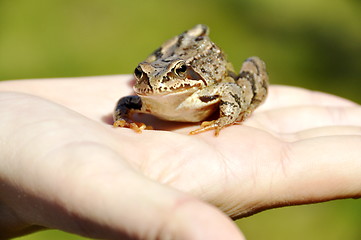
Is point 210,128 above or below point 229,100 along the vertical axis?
below

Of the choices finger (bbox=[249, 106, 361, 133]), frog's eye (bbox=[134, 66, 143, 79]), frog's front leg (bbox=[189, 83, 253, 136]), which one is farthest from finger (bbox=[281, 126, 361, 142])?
frog's eye (bbox=[134, 66, 143, 79])

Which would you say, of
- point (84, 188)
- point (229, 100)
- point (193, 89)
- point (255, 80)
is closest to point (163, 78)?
point (193, 89)

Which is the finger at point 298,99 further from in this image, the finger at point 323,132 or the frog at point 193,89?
the finger at point 323,132

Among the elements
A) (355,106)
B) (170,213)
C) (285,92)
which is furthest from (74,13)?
(170,213)

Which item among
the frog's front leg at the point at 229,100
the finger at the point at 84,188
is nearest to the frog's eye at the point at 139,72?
the frog's front leg at the point at 229,100

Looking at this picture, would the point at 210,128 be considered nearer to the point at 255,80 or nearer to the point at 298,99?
the point at 255,80
